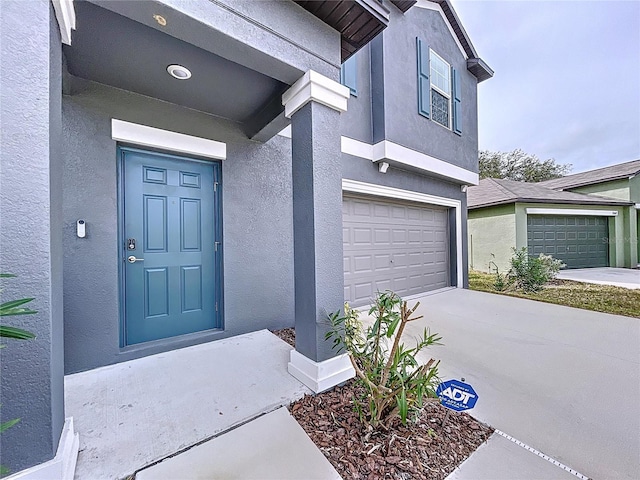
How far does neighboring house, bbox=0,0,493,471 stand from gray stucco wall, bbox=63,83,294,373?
15mm

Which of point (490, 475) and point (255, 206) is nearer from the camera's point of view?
point (490, 475)

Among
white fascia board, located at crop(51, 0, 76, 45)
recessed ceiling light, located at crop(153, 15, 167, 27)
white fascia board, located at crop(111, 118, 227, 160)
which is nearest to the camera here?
white fascia board, located at crop(51, 0, 76, 45)

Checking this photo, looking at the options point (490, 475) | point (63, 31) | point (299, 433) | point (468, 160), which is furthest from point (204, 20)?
point (468, 160)

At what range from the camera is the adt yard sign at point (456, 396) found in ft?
6.53

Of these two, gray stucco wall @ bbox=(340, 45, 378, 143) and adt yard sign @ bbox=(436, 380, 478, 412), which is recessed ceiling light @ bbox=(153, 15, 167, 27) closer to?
gray stucco wall @ bbox=(340, 45, 378, 143)

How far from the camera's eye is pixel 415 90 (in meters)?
5.37

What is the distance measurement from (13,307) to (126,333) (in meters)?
2.15

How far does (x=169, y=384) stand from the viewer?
2.33 metres

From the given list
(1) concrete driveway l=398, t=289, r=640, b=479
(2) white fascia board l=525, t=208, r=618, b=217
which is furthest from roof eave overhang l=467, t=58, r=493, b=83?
(1) concrete driveway l=398, t=289, r=640, b=479

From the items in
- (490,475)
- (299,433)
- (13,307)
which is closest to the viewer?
(13,307)

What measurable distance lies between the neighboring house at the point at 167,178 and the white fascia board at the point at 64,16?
0.04 ft

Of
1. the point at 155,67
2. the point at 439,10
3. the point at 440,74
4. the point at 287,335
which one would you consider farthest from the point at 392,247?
the point at 439,10

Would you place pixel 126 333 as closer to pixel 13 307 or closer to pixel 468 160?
pixel 13 307

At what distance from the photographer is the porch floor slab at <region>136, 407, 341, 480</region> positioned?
1453 mm
